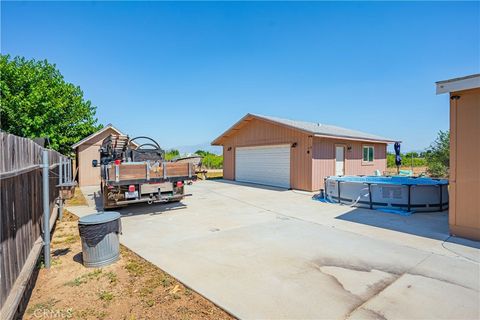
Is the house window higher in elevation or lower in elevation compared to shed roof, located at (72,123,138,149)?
lower

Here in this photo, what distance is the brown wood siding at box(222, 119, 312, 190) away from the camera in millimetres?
12109

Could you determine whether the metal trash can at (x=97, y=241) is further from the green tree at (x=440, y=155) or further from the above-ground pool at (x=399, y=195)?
the green tree at (x=440, y=155)

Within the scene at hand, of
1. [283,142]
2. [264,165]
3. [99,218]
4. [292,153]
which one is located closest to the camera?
[99,218]

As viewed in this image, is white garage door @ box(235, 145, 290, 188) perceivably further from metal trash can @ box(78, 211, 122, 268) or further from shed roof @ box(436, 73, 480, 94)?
metal trash can @ box(78, 211, 122, 268)

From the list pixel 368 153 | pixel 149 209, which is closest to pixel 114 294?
pixel 149 209

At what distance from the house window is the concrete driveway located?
29.7 feet

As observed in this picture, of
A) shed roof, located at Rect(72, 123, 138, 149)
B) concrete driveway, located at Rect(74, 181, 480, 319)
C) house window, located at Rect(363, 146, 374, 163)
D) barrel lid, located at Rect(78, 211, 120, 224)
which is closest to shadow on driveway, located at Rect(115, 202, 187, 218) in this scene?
concrete driveway, located at Rect(74, 181, 480, 319)

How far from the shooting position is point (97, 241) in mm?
3836

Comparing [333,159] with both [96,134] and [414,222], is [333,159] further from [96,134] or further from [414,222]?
[96,134]

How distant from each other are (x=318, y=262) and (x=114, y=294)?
117 inches

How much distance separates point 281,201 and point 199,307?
710 centimetres

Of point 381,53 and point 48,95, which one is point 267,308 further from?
point 48,95

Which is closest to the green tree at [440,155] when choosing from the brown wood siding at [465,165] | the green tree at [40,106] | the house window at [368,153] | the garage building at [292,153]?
the garage building at [292,153]

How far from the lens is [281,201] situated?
9.52 meters
